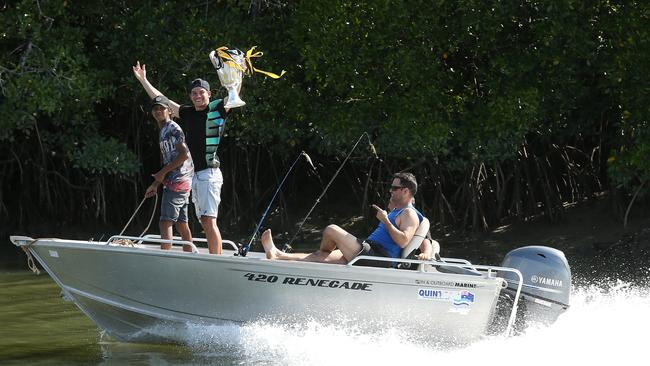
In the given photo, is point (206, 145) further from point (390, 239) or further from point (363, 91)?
point (363, 91)

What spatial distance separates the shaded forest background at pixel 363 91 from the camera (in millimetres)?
13320

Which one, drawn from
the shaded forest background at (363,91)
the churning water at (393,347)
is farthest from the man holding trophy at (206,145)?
the shaded forest background at (363,91)

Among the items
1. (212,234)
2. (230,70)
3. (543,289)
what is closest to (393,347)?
(543,289)

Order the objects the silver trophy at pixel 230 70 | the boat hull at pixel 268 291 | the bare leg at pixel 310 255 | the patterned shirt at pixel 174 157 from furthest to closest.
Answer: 1. the patterned shirt at pixel 174 157
2. the silver trophy at pixel 230 70
3. the bare leg at pixel 310 255
4. the boat hull at pixel 268 291

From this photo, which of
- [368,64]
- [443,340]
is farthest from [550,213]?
[443,340]

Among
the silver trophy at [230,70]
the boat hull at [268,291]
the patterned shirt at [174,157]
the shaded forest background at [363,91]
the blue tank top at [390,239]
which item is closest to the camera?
the boat hull at [268,291]

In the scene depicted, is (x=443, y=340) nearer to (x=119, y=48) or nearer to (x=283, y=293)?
(x=283, y=293)

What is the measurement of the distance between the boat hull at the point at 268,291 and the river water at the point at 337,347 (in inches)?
3.5

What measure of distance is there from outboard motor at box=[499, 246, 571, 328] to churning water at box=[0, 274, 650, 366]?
110 millimetres

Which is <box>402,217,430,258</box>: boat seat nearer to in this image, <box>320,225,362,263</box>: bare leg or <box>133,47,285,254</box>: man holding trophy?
<box>320,225,362,263</box>: bare leg

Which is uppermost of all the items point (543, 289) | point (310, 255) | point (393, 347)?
point (310, 255)

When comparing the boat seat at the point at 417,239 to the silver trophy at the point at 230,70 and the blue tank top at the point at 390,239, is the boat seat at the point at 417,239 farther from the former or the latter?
the silver trophy at the point at 230,70

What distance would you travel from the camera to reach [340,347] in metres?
7.99

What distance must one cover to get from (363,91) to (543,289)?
6.03m
